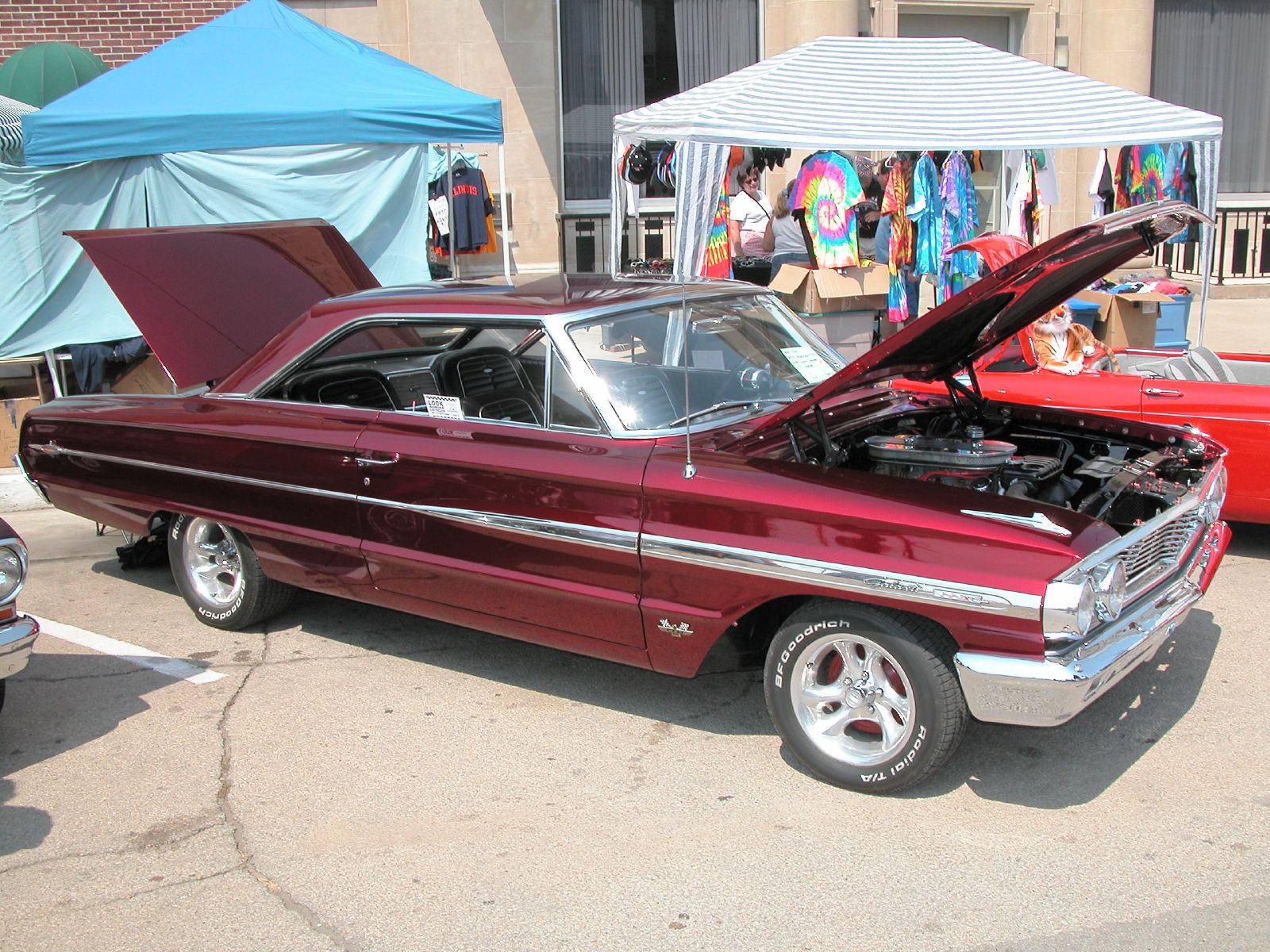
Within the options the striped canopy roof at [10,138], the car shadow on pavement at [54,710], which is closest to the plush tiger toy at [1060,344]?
the car shadow on pavement at [54,710]

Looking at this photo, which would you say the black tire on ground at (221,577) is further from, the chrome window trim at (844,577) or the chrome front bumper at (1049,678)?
the chrome front bumper at (1049,678)

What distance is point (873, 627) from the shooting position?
12.1 feet

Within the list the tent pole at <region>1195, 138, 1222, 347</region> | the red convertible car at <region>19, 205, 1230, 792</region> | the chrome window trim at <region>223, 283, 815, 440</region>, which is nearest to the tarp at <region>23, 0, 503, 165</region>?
the red convertible car at <region>19, 205, 1230, 792</region>

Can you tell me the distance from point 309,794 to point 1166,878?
265cm

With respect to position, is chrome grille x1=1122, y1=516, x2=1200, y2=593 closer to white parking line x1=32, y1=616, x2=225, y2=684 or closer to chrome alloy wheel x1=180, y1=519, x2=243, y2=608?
white parking line x1=32, y1=616, x2=225, y2=684

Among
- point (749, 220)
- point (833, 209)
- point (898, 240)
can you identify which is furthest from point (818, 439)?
point (749, 220)

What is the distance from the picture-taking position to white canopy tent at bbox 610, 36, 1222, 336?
834 centimetres

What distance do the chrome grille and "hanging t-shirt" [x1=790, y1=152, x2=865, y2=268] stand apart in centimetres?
589

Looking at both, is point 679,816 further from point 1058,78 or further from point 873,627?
point 1058,78

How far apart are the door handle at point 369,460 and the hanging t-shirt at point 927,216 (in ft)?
21.5

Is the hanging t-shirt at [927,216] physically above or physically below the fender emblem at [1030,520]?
above

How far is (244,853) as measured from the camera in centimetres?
363

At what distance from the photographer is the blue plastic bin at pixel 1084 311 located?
29.9 ft

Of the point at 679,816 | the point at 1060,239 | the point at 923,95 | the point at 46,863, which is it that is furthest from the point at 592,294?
the point at 923,95
